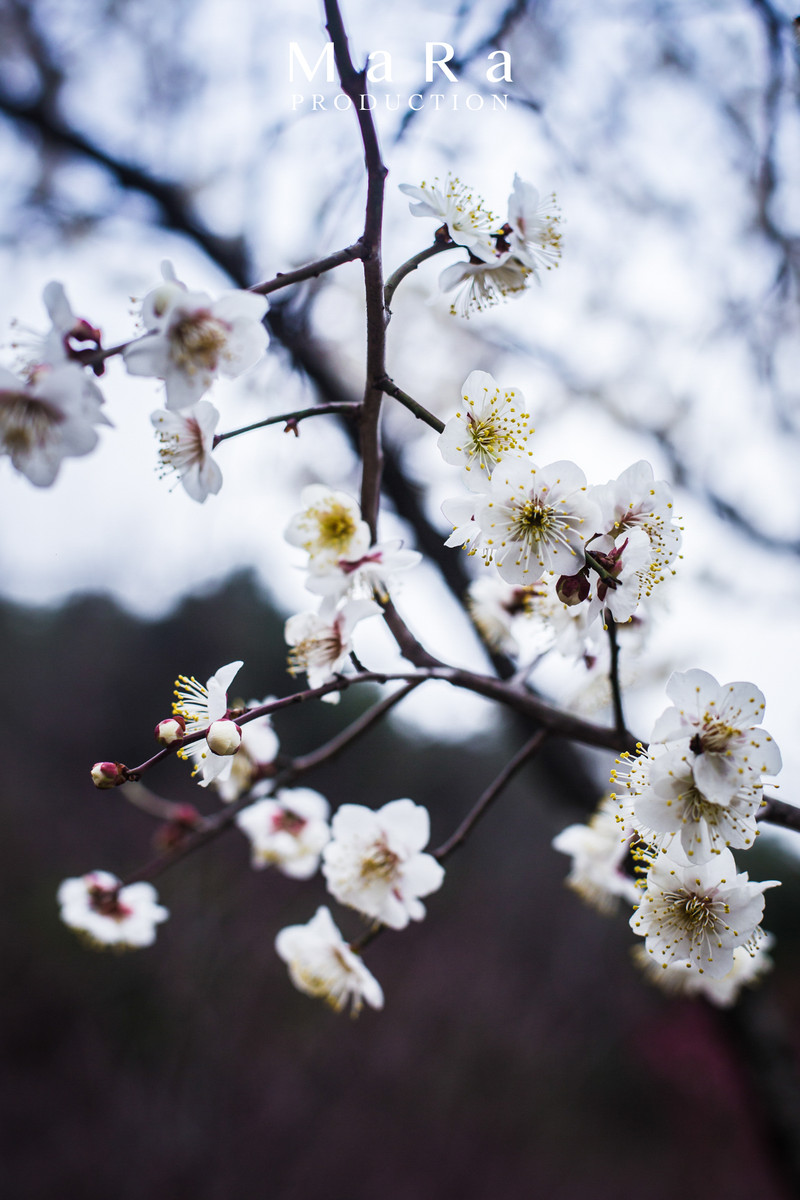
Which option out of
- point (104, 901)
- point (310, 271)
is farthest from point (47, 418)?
point (104, 901)

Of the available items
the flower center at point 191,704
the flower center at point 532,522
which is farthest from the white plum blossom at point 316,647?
the flower center at point 532,522

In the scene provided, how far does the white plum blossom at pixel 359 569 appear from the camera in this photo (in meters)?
0.65

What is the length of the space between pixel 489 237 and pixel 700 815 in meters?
0.59

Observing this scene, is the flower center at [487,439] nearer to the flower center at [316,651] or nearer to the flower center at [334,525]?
the flower center at [334,525]

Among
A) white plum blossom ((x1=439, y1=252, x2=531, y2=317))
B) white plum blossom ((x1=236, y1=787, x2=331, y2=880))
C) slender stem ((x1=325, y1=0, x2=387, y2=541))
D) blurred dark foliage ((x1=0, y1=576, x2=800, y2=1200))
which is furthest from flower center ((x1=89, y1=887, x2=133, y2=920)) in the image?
blurred dark foliage ((x1=0, y1=576, x2=800, y2=1200))

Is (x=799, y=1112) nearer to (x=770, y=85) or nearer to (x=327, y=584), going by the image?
(x=327, y=584)

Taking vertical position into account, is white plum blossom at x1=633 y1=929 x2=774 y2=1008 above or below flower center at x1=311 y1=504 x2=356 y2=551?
above

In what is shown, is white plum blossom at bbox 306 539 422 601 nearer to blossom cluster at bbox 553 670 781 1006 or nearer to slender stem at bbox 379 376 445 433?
slender stem at bbox 379 376 445 433

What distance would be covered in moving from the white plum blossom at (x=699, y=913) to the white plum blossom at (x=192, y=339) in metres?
0.57

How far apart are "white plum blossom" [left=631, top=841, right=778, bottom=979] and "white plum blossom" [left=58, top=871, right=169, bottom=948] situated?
0.75m

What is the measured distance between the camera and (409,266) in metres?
0.66

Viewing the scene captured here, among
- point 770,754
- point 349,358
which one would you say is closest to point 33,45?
point 349,358

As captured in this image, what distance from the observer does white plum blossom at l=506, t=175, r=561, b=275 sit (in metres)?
0.70

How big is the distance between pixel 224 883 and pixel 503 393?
366cm
